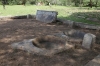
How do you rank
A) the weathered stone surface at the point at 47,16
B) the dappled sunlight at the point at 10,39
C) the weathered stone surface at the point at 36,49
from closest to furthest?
the weathered stone surface at the point at 36,49, the dappled sunlight at the point at 10,39, the weathered stone surface at the point at 47,16

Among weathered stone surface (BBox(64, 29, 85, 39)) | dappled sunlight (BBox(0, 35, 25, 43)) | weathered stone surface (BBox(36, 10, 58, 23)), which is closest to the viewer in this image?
dappled sunlight (BBox(0, 35, 25, 43))

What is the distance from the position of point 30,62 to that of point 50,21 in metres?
5.94

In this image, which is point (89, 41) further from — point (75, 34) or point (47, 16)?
point (47, 16)

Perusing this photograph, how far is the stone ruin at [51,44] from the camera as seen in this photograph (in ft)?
16.6

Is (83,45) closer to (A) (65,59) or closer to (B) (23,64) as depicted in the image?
(A) (65,59)

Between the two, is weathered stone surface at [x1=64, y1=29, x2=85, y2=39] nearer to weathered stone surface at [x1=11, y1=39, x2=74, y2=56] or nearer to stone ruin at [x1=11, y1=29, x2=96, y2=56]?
stone ruin at [x1=11, y1=29, x2=96, y2=56]

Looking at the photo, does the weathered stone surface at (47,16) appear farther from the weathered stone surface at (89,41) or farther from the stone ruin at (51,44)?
the weathered stone surface at (89,41)

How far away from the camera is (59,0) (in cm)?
2828

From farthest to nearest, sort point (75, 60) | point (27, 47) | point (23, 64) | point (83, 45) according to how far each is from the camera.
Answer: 1. point (83, 45)
2. point (27, 47)
3. point (75, 60)
4. point (23, 64)

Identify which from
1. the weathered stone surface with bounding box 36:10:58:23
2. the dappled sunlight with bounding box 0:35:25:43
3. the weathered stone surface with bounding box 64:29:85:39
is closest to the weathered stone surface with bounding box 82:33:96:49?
the weathered stone surface with bounding box 64:29:85:39

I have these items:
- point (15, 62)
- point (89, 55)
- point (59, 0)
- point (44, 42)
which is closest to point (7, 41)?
point (44, 42)

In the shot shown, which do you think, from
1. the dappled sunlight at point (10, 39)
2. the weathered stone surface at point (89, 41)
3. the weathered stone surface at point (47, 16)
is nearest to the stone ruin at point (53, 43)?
the weathered stone surface at point (89, 41)

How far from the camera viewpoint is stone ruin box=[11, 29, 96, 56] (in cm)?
507

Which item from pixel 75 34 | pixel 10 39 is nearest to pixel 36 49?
pixel 10 39
